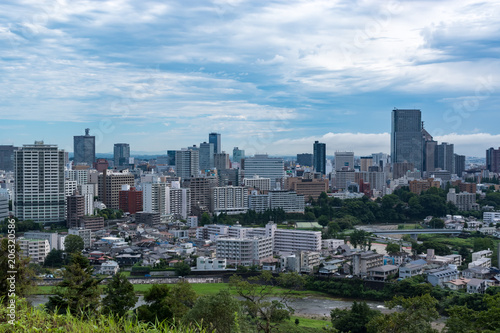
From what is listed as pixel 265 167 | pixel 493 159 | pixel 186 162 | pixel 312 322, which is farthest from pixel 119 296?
pixel 493 159

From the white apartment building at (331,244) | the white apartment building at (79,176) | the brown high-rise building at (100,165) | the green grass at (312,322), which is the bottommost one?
the green grass at (312,322)

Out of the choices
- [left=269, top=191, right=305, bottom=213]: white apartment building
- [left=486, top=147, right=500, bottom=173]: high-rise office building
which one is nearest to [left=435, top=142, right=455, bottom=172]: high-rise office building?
[left=486, top=147, right=500, bottom=173]: high-rise office building

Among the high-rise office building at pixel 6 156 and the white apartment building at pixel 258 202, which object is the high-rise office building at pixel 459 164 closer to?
the white apartment building at pixel 258 202

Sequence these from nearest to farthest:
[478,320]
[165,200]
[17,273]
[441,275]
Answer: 1. [17,273]
2. [478,320]
3. [441,275]
4. [165,200]

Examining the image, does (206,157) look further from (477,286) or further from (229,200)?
(477,286)

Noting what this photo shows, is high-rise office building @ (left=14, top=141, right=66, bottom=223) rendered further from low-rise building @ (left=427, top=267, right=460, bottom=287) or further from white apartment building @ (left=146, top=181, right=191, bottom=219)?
low-rise building @ (left=427, top=267, right=460, bottom=287)

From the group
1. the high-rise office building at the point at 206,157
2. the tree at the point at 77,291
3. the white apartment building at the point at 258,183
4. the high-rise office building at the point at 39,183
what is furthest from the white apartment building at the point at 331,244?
the high-rise office building at the point at 206,157
